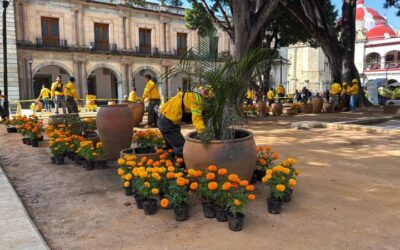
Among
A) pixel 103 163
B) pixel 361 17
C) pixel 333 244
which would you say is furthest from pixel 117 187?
pixel 361 17

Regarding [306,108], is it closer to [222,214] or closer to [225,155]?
[225,155]

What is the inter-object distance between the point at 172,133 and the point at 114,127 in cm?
116

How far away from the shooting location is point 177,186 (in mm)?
3279

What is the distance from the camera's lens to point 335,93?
15.7 meters

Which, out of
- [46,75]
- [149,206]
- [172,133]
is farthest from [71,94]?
[46,75]

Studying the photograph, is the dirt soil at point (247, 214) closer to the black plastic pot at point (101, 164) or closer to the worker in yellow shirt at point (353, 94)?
the black plastic pot at point (101, 164)

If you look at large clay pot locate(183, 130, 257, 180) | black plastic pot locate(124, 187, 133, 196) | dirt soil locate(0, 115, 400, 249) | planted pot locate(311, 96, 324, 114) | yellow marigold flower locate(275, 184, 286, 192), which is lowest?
dirt soil locate(0, 115, 400, 249)

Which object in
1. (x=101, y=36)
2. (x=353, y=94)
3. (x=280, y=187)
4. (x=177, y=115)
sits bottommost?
(x=280, y=187)

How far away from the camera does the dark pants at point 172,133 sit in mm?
4711

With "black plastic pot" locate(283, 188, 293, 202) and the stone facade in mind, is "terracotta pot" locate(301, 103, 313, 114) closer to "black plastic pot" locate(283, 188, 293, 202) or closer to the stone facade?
"black plastic pot" locate(283, 188, 293, 202)

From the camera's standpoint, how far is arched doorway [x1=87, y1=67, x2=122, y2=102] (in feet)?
100.0

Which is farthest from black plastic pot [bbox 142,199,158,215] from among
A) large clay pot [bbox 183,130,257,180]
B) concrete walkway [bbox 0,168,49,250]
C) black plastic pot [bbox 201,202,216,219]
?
concrete walkway [bbox 0,168,49,250]

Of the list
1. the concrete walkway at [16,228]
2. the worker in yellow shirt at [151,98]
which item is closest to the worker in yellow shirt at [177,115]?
the concrete walkway at [16,228]

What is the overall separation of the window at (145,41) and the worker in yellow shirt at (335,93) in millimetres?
18983
